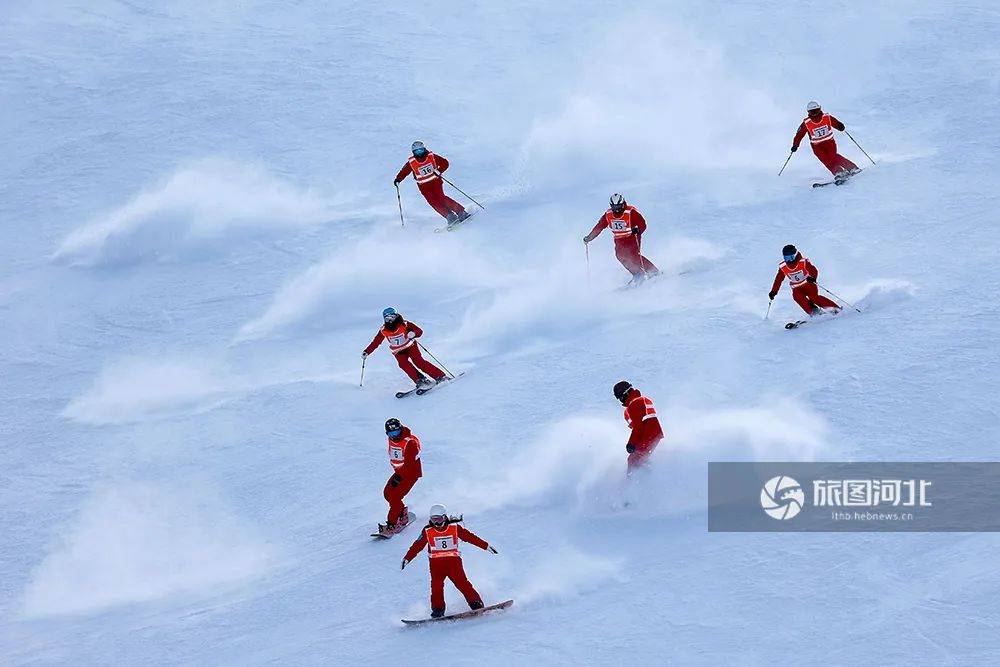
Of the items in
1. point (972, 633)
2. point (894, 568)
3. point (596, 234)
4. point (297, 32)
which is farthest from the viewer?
point (297, 32)

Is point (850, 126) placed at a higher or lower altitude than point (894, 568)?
higher

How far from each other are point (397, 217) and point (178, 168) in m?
4.41

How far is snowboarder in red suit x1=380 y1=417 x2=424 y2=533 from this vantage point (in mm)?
10633

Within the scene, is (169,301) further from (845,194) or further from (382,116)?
(845,194)

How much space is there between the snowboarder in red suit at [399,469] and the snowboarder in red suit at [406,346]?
227cm

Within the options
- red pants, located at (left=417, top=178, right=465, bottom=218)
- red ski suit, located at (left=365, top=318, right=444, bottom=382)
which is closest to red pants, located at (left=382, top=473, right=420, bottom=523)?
red ski suit, located at (left=365, top=318, right=444, bottom=382)

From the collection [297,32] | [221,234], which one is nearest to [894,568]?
[221,234]

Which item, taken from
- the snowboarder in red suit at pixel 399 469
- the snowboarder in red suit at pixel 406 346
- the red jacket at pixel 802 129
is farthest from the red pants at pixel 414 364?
the red jacket at pixel 802 129

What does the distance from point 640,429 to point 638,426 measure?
0.03m

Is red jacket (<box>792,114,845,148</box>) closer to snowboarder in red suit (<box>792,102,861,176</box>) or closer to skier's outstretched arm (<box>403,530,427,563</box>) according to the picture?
snowboarder in red suit (<box>792,102,861,176</box>)

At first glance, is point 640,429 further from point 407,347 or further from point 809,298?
point 407,347

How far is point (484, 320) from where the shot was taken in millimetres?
Result: 14492

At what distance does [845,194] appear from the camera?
1555 centimetres

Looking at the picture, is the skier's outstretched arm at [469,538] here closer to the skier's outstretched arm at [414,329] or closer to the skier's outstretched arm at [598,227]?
the skier's outstretched arm at [414,329]
